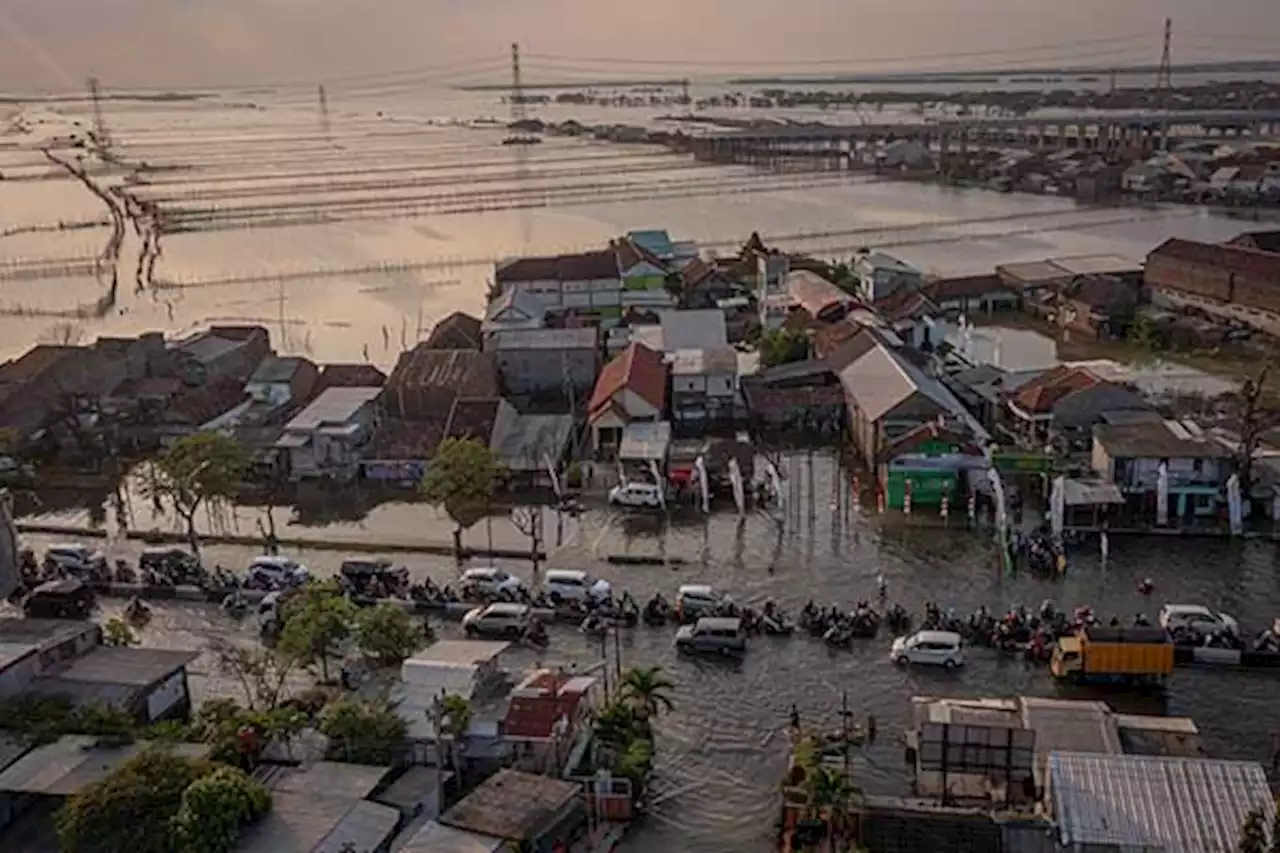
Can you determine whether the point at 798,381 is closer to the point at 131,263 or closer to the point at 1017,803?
the point at 1017,803

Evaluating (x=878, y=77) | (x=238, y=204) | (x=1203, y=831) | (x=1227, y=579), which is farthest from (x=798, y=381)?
(x=878, y=77)

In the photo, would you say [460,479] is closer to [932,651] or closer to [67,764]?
[932,651]

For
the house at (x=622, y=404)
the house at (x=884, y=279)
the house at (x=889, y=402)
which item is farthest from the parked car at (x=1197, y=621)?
the house at (x=884, y=279)

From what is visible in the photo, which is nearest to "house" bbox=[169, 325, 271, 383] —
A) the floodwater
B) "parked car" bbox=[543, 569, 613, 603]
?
the floodwater

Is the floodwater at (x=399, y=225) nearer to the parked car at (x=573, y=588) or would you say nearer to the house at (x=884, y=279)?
the house at (x=884, y=279)

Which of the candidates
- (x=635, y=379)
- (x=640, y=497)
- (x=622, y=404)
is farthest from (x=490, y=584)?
(x=635, y=379)

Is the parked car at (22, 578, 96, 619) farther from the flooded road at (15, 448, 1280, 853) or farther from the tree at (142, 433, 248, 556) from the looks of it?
the tree at (142, 433, 248, 556)
